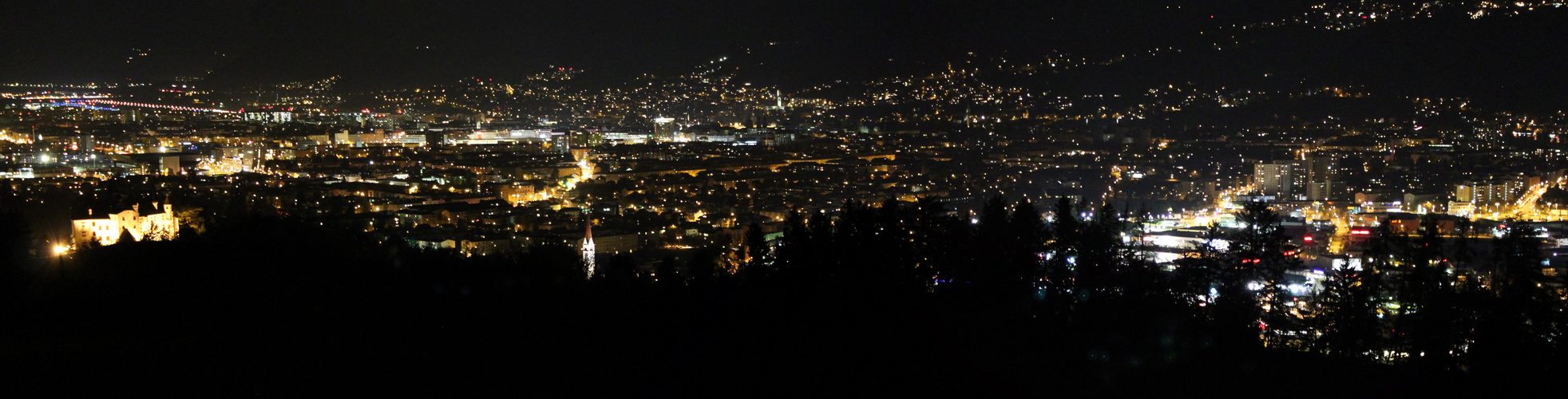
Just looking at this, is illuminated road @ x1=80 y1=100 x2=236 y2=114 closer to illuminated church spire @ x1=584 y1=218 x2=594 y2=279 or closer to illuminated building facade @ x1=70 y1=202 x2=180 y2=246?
illuminated building facade @ x1=70 y1=202 x2=180 y2=246

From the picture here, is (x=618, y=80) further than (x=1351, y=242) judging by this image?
Yes

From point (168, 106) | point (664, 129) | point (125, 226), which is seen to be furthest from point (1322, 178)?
point (168, 106)

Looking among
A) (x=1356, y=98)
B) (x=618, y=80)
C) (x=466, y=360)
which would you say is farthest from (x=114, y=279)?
(x=618, y=80)

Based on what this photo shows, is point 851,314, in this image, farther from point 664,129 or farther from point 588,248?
point 664,129

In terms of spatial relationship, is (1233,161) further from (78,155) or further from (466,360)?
(78,155)

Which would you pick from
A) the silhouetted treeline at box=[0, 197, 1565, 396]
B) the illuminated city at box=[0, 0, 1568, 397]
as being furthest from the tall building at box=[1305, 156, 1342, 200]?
the silhouetted treeline at box=[0, 197, 1565, 396]

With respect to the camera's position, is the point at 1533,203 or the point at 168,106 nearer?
the point at 1533,203

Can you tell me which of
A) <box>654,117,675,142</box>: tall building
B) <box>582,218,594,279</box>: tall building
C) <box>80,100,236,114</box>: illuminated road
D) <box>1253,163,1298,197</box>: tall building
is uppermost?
<box>80,100,236,114</box>: illuminated road

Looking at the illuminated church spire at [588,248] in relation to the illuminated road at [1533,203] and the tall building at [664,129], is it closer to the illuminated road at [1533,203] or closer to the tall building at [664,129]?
the illuminated road at [1533,203]

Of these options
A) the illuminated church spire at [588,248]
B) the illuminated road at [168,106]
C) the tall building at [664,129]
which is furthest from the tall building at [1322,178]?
the illuminated road at [168,106]

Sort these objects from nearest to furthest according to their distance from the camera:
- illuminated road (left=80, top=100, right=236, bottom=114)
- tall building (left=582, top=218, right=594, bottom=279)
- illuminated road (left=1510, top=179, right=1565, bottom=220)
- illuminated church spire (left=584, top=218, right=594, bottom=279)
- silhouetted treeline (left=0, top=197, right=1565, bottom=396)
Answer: silhouetted treeline (left=0, top=197, right=1565, bottom=396) < tall building (left=582, top=218, right=594, bottom=279) < illuminated church spire (left=584, top=218, right=594, bottom=279) < illuminated road (left=1510, top=179, right=1565, bottom=220) < illuminated road (left=80, top=100, right=236, bottom=114)

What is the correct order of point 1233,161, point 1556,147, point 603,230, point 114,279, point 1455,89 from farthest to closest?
point 1455,89 → point 1233,161 → point 1556,147 → point 603,230 → point 114,279
